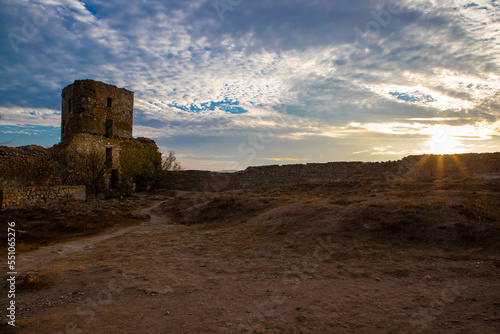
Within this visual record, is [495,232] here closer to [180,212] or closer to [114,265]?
[114,265]

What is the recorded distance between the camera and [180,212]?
13.6 meters

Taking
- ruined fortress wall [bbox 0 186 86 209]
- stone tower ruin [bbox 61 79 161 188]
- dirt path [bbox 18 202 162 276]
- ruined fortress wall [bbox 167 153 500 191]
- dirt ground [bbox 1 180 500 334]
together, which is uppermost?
stone tower ruin [bbox 61 79 161 188]

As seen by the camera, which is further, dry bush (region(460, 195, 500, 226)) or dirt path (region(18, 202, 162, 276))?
dry bush (region(460, 195, 500, 226))

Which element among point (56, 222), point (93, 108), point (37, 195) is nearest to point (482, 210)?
point (56, 222)

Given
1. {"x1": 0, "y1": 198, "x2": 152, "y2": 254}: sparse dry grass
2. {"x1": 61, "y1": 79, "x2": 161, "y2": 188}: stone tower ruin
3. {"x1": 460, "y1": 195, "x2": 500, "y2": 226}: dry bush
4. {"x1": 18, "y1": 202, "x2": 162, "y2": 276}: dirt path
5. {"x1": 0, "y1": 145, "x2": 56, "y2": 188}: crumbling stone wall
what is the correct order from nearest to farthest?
{"x1": 18, "y1": 202, "x2": 162, "y2": 276}: dirt path, {"x1": 460, "y1": 195, "x2": 500, "y2": 226}: dry bush, {"x1": 0, "y1": 198, "x2": 152, "y2": 254}: sparse dry grass, {"x1": 0, "y1": 145, "x2": 56, "y2": 188}: crumbling stone wall, {"x1": 61, "y1": 79, "x2": 161, "y2": 188}: stone tower ruin

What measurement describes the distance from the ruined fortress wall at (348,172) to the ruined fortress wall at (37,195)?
11980 mm

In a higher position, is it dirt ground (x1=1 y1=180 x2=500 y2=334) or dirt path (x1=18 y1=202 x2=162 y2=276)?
dirt ground (x1=1 y1=180 x2=500 y2=334)

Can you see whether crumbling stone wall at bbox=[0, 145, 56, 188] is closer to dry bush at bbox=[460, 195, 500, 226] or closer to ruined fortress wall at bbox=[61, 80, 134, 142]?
ruined fortress wall at bbox=[61, 80, 134, 142]

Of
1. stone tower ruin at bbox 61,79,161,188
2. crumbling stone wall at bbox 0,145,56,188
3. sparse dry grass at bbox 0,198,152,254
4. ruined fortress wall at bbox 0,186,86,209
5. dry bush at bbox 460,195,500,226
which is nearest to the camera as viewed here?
dry bush at bbox 460,195,500,226

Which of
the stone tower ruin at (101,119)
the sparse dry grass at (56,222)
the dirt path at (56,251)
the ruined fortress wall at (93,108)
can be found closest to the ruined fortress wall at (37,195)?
the sparse dry grass at (56,222)

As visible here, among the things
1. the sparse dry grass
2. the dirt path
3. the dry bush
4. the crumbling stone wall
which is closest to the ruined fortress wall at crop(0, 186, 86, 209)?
the sparse dry grass

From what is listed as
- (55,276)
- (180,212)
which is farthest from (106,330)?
(180,212)

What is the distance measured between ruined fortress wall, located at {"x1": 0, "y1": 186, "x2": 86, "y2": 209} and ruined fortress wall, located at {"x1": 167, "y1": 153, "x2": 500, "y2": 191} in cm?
1198

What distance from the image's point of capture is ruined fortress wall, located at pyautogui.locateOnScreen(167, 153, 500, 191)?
1750cm
